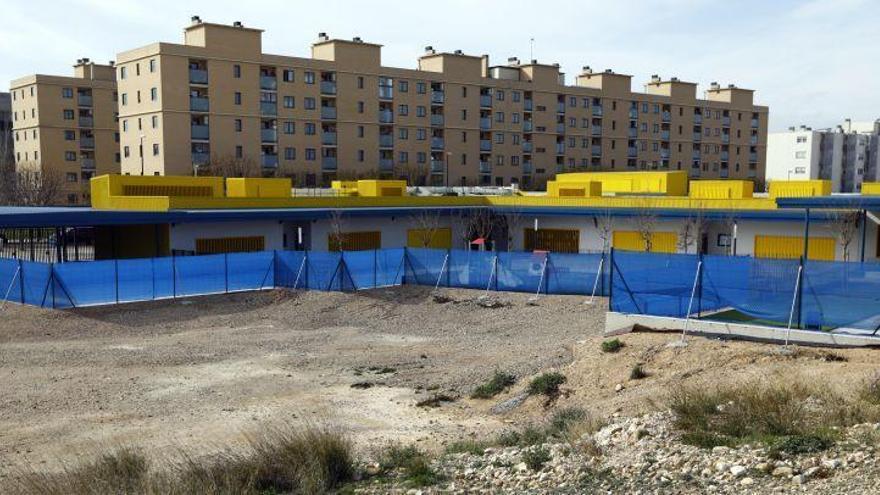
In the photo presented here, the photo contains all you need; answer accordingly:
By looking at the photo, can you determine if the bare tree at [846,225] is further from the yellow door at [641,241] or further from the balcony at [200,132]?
the balcony at [200,132]

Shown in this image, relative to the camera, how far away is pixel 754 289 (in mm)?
19328

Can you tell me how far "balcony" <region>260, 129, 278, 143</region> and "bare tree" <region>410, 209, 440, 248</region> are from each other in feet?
84.8

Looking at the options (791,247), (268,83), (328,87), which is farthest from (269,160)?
(791,247)

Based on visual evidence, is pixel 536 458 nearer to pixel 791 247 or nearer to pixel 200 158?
pixel 791 247

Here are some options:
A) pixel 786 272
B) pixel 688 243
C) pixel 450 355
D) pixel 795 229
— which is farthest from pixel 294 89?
pixel 786 272

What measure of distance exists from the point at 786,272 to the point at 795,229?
20294 mm

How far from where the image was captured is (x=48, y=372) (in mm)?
20031

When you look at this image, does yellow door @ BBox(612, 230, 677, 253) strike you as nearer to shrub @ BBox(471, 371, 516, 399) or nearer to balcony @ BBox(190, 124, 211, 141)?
shrub @ BBox(471, 371, 516, 399)

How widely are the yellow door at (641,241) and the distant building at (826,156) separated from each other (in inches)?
3611

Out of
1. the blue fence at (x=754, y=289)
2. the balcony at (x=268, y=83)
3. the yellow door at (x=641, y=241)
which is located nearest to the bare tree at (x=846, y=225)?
the yellow door at (x=641, y=241)

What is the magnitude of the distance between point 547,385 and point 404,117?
61.0 m

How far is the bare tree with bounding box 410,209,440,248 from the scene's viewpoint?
45.0 m

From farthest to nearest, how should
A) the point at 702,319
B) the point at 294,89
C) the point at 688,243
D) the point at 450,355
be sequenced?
the point at 294,89, the point at 688,243, the point at 450,355, the point at 702,319

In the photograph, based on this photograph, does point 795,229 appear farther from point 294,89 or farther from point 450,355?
point 294,89
